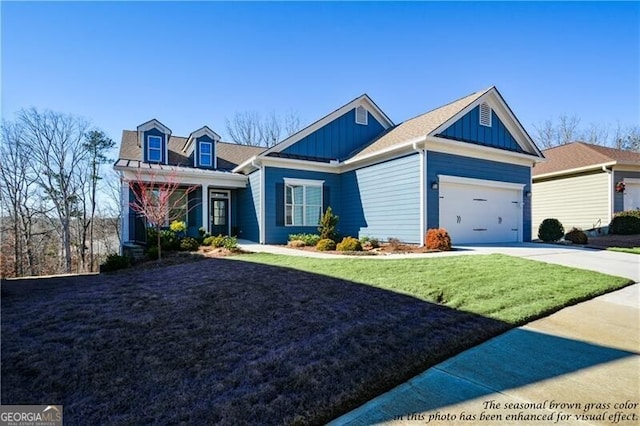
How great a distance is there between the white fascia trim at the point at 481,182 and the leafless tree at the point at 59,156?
22.4m

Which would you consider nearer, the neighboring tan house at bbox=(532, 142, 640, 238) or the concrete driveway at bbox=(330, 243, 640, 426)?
the concrete driveway at bbox=(330, 243, 640, 426)

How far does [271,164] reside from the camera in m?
12.9

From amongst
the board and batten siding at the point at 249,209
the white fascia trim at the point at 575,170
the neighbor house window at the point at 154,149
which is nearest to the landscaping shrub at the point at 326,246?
the board and batten siding at the point at 249,209

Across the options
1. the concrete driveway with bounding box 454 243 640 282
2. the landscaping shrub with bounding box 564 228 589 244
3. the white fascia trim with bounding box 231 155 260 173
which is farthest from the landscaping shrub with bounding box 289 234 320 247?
the landscaping shrub with bounding box 564 228 589 244

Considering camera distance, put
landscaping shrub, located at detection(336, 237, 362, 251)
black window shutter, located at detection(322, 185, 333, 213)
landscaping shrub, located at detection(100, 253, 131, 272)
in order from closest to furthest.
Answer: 1. landscaping shrub, located at detection(100, 253, 131, 272)
2. landscaping shrub, located at detection(336, 237, 362, 251)
3. black window shutter, located at detection(322, 185, 333, 213)

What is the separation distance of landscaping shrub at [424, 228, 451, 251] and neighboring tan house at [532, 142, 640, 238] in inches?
479

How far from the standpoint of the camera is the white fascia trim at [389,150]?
1048cm

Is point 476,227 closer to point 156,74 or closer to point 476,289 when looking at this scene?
point 476,289

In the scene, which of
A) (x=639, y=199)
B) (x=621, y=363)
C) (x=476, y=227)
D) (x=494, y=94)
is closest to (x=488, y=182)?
(x=476, y=227)

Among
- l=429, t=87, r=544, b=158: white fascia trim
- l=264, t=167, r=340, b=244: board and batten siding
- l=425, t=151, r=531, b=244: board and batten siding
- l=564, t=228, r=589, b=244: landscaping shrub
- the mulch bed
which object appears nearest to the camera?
Answer: the mulch bed

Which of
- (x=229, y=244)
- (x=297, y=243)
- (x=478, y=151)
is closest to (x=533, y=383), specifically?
(x=229, y=244)

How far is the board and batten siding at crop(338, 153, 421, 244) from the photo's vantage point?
35.9 ft

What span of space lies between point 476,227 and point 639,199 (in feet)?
39.3

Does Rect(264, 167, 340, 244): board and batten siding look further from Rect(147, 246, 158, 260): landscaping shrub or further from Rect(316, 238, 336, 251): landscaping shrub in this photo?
Rect(147, 246, 158, 260): landscaping shrub
